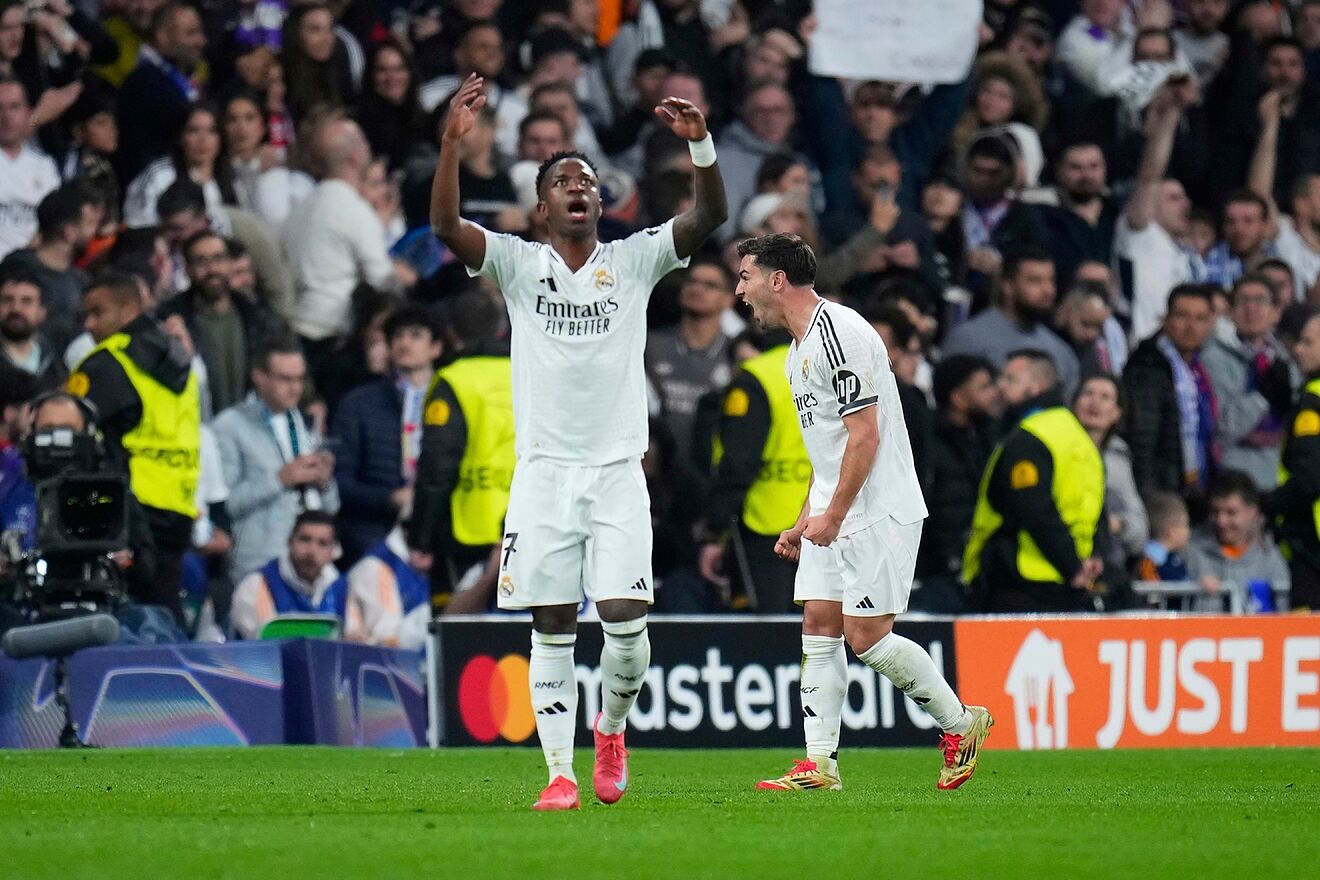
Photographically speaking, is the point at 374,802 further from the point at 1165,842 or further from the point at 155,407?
the point at 155,407

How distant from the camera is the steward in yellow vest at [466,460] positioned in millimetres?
14094

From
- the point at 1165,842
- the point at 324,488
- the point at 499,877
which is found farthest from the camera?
the point at 324,488

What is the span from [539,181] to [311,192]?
7204 millimetres

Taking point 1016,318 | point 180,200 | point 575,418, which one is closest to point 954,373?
point 1016,318

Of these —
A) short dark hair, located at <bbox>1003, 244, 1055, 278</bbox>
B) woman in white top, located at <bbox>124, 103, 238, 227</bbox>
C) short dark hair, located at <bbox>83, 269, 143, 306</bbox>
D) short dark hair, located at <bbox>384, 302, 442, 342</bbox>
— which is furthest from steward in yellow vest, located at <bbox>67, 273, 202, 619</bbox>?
short dark hair, located at <bbox>1003, 244, 1055, 278</bbox>

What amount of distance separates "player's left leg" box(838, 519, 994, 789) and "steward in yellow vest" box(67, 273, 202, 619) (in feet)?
17.8

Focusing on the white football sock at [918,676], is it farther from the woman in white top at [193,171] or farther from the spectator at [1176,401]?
the woman in white top at [193,171]

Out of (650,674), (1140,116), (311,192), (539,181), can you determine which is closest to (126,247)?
(311,192)

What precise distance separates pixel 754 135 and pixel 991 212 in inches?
76.3

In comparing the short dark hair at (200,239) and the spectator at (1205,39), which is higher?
the spectator at (1205,39)

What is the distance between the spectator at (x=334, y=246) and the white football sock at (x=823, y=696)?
686 cm

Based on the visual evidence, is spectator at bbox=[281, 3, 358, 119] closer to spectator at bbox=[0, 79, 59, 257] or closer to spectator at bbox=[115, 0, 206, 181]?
spectator at bbox=[115, 0, 206, 181]

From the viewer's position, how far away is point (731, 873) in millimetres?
6426

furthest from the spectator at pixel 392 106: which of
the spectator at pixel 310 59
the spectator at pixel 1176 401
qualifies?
the spectator at pixel 1176 401
